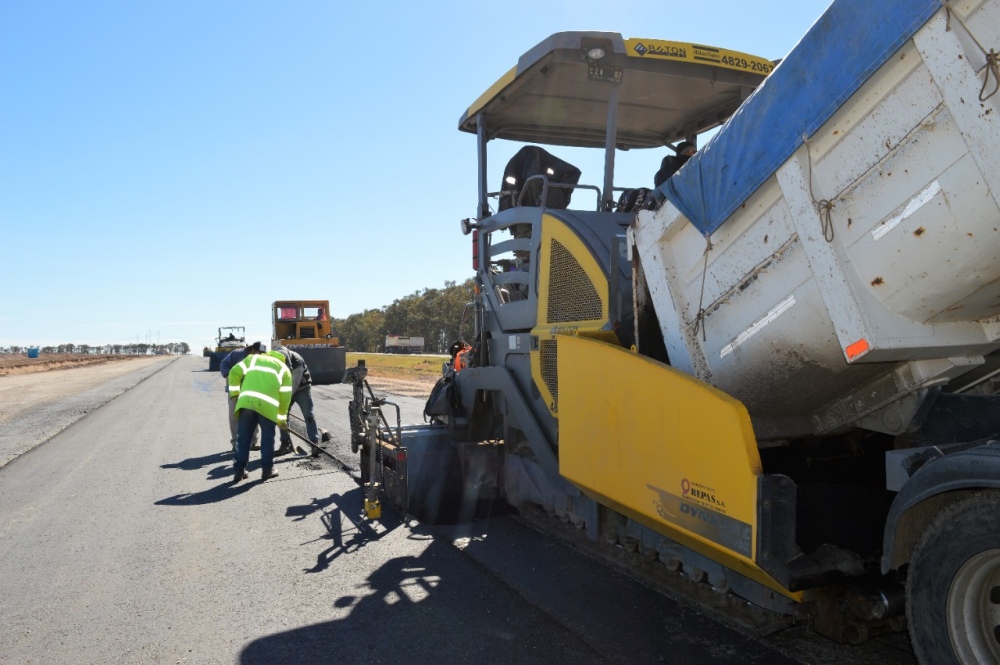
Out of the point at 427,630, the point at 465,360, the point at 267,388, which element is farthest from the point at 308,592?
the point at 267,388

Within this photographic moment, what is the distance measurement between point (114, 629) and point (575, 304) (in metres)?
3.14

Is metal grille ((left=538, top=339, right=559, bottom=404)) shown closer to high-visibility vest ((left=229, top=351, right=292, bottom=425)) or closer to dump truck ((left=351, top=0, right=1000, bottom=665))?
dump truck ((left=351, top=0, right=1000, bottom=665))

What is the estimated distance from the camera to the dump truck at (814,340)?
2.20 m

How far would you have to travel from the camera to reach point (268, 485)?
290 inches

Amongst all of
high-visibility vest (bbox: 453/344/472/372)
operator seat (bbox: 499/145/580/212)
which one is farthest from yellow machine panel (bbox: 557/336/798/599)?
high-visibility vest (bbox: 453/344/472/372)

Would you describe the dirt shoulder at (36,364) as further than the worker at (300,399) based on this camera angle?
Yes

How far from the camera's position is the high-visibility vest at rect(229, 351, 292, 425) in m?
7.58

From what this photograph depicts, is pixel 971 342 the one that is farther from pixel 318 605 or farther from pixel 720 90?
pixel 318 605

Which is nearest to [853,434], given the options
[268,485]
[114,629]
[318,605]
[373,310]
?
[318,605]

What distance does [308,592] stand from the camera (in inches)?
166

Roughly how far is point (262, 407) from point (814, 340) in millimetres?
6233

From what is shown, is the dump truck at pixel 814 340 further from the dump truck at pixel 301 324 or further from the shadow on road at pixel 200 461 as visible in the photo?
the dump truck at pixel 301 324

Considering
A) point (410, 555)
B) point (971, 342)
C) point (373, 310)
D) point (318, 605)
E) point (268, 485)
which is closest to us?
point (971, 342)

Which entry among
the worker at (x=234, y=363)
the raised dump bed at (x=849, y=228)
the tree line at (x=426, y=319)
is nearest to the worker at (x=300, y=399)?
the worker at (x=234, y=363)
